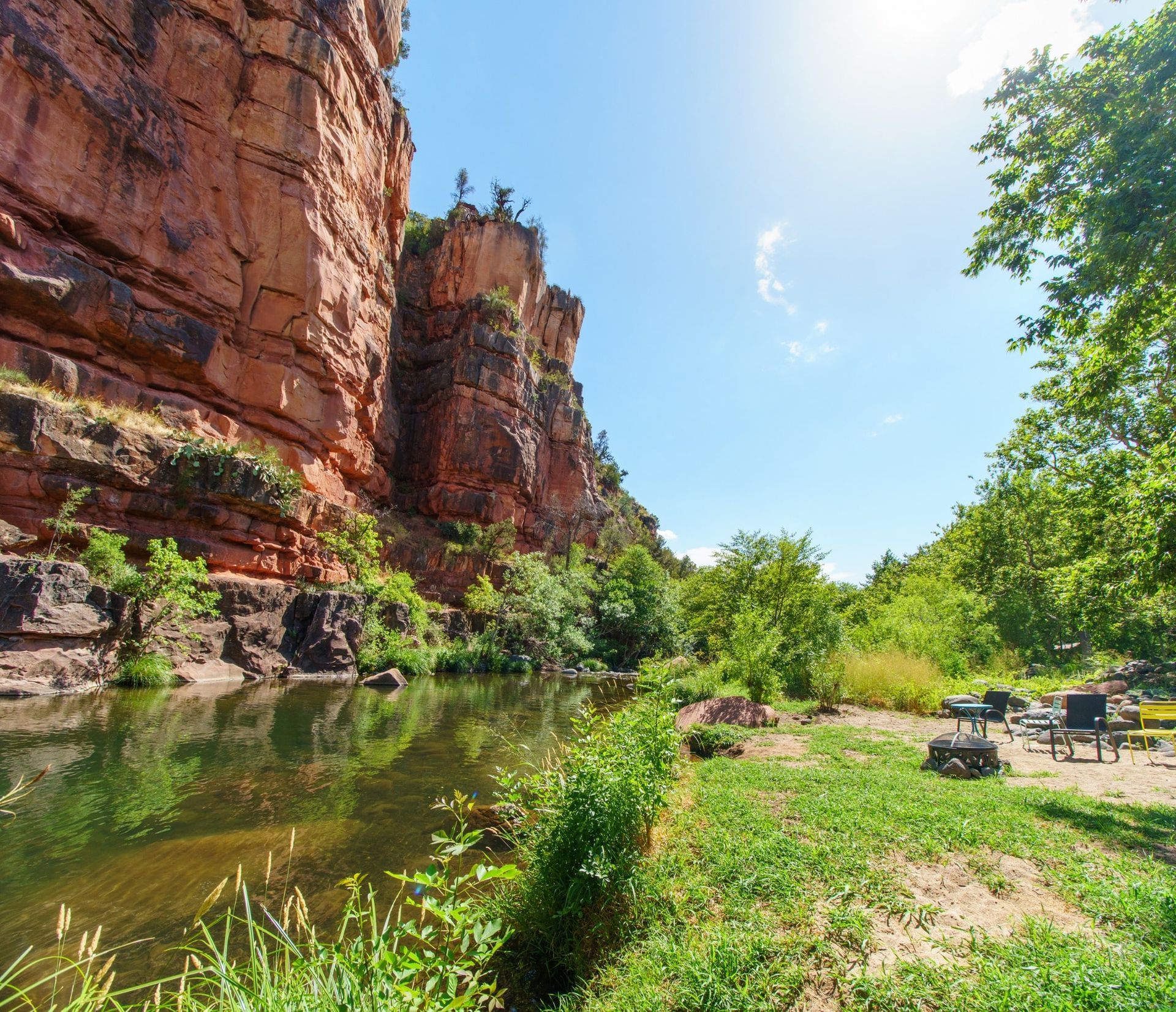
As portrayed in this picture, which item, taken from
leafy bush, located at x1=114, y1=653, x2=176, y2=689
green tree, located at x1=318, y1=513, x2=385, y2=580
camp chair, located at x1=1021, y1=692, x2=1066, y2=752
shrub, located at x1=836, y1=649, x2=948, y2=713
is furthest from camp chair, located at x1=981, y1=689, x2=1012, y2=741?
green tree, located at x1=318, y1=513, x2=385, y2=580

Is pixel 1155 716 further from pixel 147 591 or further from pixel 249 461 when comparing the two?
pixel 249 461

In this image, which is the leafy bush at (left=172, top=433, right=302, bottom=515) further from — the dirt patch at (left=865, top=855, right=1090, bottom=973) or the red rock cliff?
the dirt patch at (left=865, top=855, right=1090, bottom=973)

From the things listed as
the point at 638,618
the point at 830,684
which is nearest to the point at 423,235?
the point at 638,618

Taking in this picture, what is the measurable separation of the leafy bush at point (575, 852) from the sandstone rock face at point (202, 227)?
55.5 feet

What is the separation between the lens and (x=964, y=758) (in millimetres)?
6891

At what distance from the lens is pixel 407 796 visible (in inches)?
275

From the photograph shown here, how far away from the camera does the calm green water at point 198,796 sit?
4.32 m

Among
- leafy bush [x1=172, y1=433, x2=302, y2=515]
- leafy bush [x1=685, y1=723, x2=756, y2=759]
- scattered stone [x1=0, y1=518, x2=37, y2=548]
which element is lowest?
leafy bush [x1=685, y1=723, x2=756, y2=759]

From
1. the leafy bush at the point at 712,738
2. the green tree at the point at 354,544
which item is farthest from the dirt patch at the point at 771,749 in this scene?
the green tree at the point at 354,544

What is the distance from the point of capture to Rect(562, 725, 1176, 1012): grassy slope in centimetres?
258

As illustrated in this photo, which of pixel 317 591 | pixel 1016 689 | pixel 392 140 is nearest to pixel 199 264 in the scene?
pixel 317 591

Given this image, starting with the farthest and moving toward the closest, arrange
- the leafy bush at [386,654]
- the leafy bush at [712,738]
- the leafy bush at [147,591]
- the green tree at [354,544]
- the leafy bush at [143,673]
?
the green tree at [354,544]
the leafy bush at [386,654]
the leafy bush at [147,591]
the leafy bush at [143,673]
the leafy bush at [712,738]

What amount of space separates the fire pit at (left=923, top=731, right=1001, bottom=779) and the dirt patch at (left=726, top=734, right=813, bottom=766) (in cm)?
160

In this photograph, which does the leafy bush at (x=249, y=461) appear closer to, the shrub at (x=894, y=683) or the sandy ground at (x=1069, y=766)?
the sandy ground at (x=1069, y=766)
